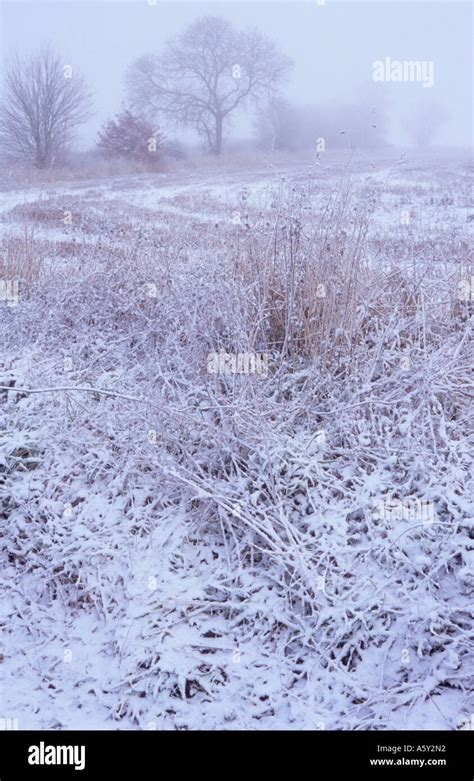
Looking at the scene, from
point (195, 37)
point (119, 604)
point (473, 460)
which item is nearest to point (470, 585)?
A: point (473, 460)

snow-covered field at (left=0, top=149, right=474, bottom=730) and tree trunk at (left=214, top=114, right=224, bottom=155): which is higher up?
tree trunk at (left=214, top=114, right=224, bottom=155)

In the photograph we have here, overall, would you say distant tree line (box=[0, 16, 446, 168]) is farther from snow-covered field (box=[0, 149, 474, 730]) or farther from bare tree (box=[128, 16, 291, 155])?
snow-covered field (box=[0, 149, 474, 730])

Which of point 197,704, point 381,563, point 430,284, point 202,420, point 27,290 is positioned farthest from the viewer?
point 27,290

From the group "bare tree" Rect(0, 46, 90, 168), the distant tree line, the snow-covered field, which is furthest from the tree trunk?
the snow-covered field

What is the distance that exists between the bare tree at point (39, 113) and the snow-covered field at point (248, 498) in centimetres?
A: 1491

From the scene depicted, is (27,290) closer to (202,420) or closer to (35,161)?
(202,420)

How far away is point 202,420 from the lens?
3.11m

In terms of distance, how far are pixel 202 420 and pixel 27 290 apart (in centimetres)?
286

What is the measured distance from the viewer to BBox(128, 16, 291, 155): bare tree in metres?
12.3

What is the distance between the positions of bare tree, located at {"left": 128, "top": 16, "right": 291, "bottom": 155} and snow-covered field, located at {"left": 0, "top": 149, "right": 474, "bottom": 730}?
31.9 feet

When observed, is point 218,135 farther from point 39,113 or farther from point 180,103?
point 39,113

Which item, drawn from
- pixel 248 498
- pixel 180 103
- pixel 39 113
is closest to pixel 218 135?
pixel 180 103

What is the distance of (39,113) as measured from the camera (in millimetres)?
17203
